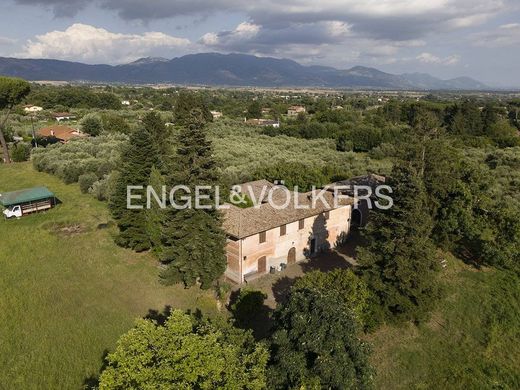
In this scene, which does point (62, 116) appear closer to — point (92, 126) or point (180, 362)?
point (92, 126)

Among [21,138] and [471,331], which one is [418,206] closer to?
[471,331]

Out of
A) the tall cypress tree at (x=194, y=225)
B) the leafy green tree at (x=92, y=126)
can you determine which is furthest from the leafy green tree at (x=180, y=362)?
the leafy green tree at (x=92, y=126)

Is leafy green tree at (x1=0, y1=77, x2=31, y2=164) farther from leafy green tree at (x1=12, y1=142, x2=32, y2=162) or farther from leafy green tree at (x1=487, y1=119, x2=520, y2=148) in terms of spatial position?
leafy green tree at (x1=487, y1=119, x2=520, y2=148)

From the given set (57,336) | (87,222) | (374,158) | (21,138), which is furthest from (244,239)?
(21,138)

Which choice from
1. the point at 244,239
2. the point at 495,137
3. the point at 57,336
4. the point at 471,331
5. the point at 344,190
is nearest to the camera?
the point at 57,336

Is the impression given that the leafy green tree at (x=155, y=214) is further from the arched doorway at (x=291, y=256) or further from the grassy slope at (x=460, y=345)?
the grassy slope at (x=460, y=345)

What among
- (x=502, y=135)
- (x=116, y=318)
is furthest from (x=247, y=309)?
(x=502, y=135)
